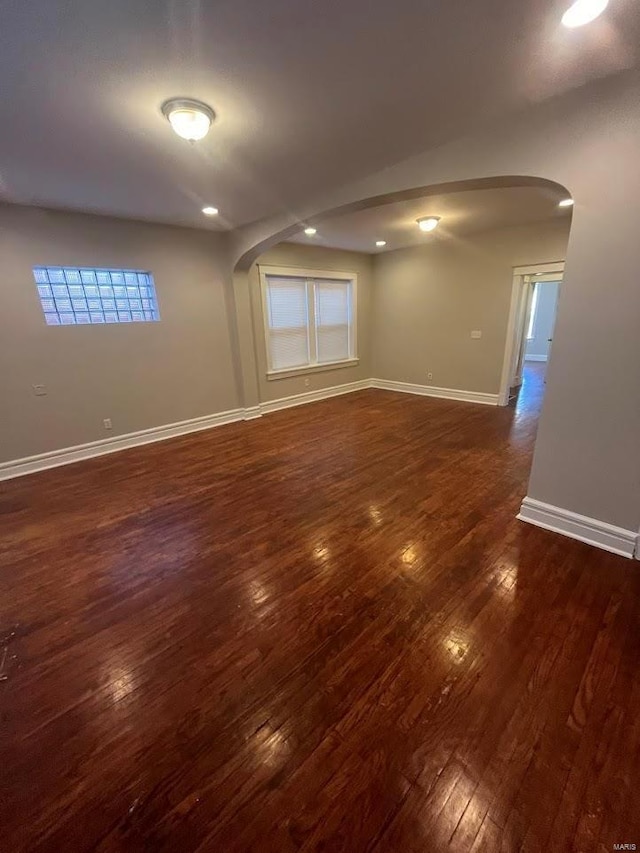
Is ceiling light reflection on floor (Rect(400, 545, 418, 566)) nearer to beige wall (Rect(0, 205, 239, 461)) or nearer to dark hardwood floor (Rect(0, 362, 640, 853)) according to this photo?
dark hardwood floor (Rect(0, 362, 640, 853))

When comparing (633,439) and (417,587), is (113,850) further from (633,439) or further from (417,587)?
(633,439)

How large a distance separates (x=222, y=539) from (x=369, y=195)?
117 inches

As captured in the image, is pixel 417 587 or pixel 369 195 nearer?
pixel 417 587

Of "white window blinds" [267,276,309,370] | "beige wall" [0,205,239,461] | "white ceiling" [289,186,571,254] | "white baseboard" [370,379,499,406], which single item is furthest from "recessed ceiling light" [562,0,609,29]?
"white baseboard" [370,379,499,406]

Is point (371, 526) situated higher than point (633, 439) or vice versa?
point (633, 439)

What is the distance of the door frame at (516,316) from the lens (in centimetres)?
483

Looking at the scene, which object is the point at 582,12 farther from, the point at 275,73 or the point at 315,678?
the point at 315,678

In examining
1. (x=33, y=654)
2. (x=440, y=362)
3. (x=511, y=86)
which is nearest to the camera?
(x=33, y=654)

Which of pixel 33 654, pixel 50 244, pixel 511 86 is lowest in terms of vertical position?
A: pixel 33 654

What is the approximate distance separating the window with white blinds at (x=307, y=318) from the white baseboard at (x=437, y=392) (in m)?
0.89

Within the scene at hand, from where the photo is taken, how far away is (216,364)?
4977 millimetres

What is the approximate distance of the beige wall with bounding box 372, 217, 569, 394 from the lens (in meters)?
5.01

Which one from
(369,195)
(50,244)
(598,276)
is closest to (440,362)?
(369,195)

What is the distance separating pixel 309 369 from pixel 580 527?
4579 mm
